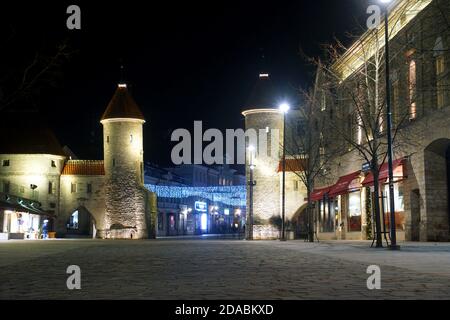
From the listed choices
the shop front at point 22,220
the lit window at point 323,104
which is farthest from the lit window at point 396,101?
the shop front at point 22,220

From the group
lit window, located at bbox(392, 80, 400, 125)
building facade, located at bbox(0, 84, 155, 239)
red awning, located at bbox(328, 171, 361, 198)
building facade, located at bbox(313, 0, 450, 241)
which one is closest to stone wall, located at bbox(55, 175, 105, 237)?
building facade, located at bbox(0, 84, 155, 239)

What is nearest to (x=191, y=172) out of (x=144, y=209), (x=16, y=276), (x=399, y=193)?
(x=144, y=209)

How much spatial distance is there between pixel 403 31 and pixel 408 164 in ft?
22.6

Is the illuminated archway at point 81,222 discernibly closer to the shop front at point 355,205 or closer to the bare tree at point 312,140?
the bare tree at point 312,140

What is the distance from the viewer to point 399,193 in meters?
35.9

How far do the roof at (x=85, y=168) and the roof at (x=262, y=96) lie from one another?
16.0 meters

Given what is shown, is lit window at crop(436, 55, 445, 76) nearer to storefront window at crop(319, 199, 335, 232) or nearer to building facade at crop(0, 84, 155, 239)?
storefront window at crop(319, 199, 335, 232)

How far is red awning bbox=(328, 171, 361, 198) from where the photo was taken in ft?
143

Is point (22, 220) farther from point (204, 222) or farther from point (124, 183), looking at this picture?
point (204, 222)

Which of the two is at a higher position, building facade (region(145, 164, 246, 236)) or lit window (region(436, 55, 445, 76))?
lit window (region(436, 55, 445, 76))

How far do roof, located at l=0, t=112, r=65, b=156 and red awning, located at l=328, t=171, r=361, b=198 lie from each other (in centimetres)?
3142

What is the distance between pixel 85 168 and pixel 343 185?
1213 inches

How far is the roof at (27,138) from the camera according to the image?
220 ft
